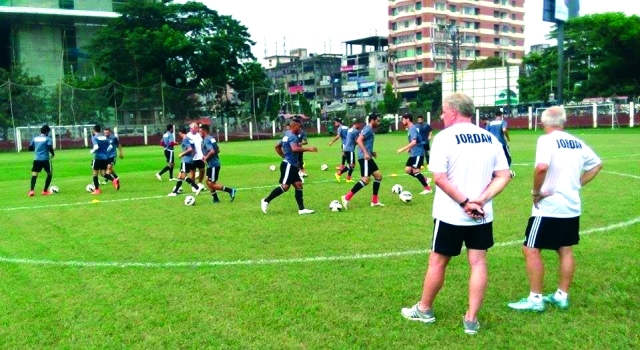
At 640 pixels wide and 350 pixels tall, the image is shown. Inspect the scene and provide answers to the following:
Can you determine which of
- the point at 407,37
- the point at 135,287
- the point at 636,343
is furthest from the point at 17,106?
the point at 407,37

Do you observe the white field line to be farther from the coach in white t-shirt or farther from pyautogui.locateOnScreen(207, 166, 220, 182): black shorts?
pyautogui.locateOnScreen(207, 166, 220, 182): black shorts

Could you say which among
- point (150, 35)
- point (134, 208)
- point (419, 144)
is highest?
point (150, 35)

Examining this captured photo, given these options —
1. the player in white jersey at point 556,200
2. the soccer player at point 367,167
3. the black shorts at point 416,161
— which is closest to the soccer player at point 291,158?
the soccer player at point 367,167

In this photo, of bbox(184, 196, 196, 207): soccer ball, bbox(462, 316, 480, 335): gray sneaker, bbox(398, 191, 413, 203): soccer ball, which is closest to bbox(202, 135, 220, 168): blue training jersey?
bbox(184, 196, 196, 207): soccer ball

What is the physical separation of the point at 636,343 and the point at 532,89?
63.6 metres

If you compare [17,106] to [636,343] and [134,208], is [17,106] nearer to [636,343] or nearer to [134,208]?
[134,208]

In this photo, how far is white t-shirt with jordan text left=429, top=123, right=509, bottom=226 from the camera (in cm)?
496

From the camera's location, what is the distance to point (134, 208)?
535 inches

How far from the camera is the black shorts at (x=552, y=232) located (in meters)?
5.62

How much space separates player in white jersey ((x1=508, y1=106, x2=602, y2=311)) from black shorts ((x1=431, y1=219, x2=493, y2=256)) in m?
0.79

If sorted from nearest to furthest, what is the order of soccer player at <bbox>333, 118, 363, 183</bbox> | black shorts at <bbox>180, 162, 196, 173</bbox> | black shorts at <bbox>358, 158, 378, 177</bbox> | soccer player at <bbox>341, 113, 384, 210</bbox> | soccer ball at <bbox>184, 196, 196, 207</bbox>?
soccer player at <bbox>341, 113, 384, 210</bbox>
black shorts at <bbox>358, 158, 378, 177</bbox>
soccer ball at <bbox>184, 196, 196, 207</bbox>
black shorts at <bbox>180, 162, 196, 173</bbox>
soccer player at <bbox>333, 118, 363, 183</bbox>

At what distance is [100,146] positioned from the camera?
1711 centimetres

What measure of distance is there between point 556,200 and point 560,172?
0.81 feet

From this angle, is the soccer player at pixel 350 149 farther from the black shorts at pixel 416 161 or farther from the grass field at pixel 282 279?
the grass field at pixel 282 279
